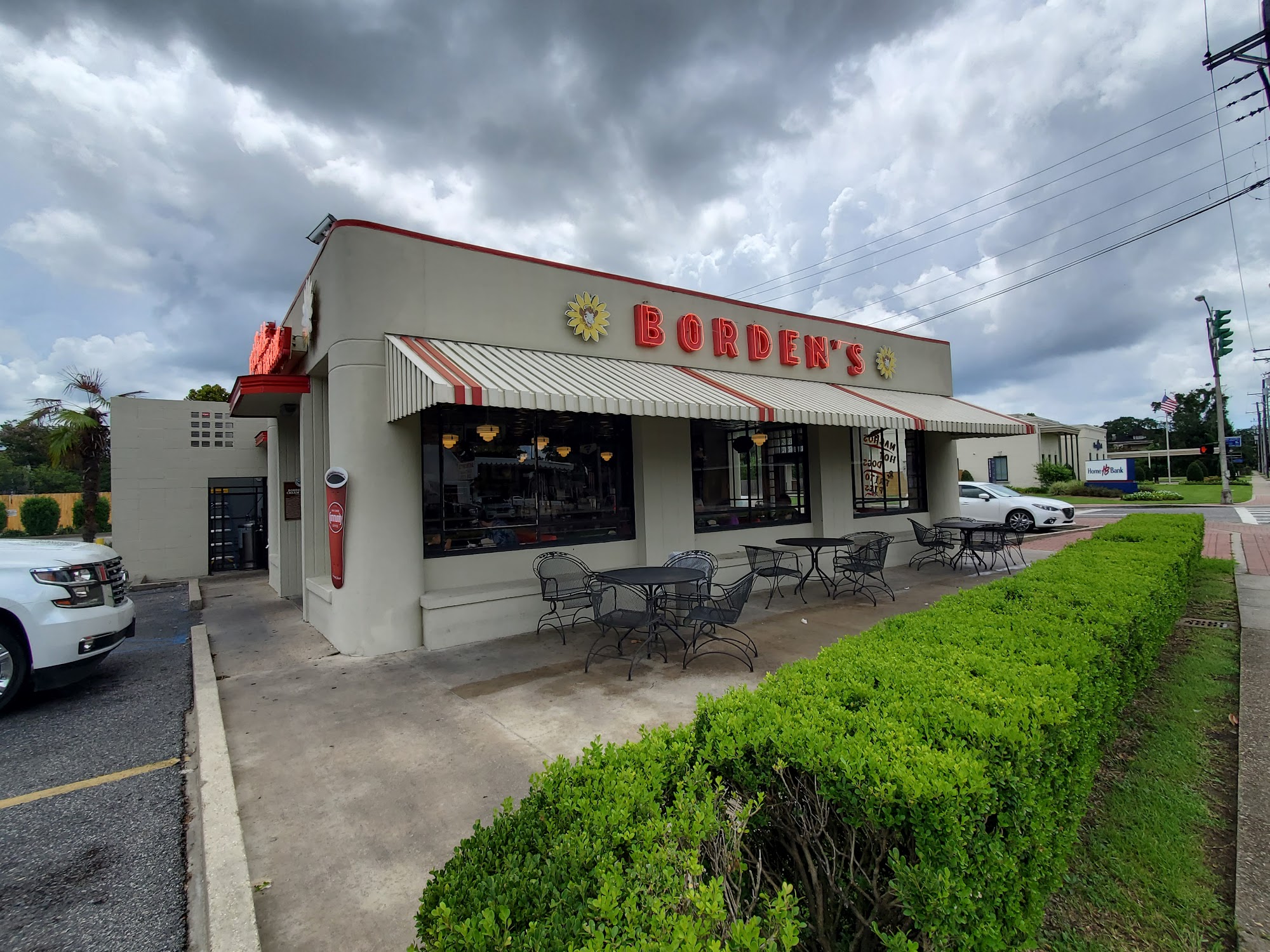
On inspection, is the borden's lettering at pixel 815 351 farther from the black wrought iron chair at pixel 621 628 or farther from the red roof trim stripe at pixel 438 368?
the red roof trim stripe at pixel 438 368

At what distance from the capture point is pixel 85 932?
8.86ft

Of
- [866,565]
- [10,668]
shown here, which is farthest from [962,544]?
[10,668]

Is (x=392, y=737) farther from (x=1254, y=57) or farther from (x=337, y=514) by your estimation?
(x=1254, y=57)

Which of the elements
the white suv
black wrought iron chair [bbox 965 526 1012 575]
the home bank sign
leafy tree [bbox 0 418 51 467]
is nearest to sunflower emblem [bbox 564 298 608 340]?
the home bank sign

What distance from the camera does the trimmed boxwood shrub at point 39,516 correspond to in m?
21.3

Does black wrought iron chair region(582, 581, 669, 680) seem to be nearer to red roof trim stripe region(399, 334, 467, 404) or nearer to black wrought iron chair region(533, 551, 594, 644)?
black wrought iron chair region(533, 551, 594, 644)

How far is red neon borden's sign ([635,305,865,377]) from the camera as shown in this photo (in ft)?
28.6

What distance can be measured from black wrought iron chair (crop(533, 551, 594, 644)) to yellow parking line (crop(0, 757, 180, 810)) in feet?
12.0

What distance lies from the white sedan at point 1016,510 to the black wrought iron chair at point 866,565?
31.0 feet

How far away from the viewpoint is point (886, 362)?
1241 centimetres

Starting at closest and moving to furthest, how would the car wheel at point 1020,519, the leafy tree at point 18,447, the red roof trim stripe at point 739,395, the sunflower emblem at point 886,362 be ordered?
the red roof trim stripe at point 739,395 < the sunflower emblem at point 886,362 < the car wheel at point 1020,519 < the leafy tree at point 18,447

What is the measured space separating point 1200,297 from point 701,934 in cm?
3323

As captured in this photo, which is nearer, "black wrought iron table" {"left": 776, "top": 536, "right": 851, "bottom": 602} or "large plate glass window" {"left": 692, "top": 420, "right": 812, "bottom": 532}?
"black wrought iron table" {"left": 776, "top": 536, "right": 851, "bottom": 602}

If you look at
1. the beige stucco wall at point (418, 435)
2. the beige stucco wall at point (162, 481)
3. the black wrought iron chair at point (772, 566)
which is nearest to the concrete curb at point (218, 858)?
the beige stucco wall at point (418, 435)
